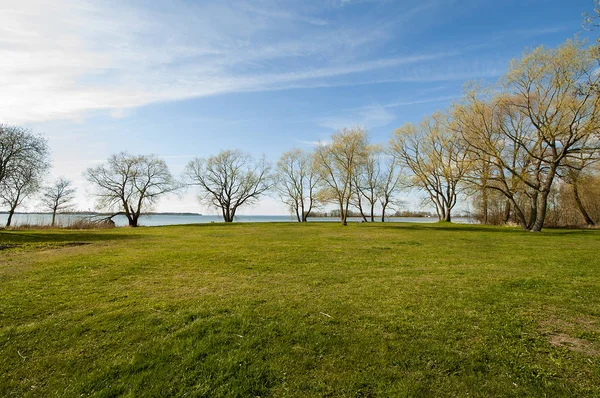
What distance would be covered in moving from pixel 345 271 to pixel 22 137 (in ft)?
105

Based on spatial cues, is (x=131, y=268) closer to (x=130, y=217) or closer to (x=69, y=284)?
(x=69, y=284)

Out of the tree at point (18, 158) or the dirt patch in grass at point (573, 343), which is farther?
the tree at point (18, 158)

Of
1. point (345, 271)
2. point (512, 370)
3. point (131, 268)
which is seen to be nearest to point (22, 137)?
point (131, 268)

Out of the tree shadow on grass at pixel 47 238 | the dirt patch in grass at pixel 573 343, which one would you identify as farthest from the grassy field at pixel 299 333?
A: the tree shadow on grass at pixel 47 238

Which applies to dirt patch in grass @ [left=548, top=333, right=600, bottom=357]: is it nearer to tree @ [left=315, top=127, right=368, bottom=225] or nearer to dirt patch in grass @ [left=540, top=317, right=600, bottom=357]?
dirt patch in grass @ [left=540, top=317, right=600, bottom=357]

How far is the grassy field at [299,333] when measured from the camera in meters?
3.04

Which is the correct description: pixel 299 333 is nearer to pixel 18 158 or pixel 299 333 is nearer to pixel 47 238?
pixel 47 238

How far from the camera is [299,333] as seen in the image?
4.07 meters

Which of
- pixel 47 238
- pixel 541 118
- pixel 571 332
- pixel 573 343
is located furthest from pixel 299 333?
pixel 541 118

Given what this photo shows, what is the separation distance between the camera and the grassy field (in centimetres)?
304

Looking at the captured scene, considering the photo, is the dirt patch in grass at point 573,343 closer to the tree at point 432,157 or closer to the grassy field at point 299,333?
the grassy field at point 299,333

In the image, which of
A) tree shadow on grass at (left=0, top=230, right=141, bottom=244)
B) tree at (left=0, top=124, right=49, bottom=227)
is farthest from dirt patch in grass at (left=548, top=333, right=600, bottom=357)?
tree at (left=0, top=124, right=49, bottom=227)

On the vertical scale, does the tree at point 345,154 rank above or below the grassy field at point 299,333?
above

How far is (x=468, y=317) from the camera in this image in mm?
4633
